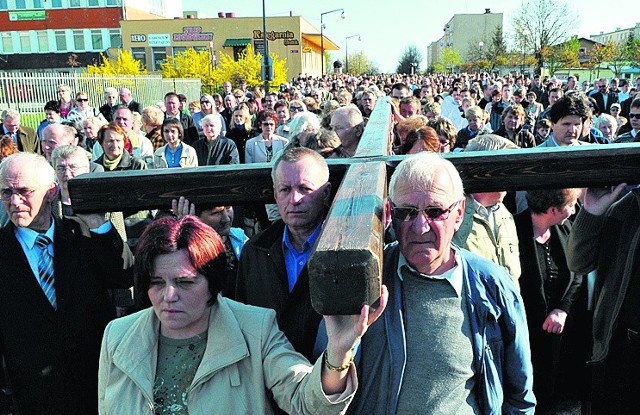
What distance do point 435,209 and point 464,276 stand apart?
0.93 feet

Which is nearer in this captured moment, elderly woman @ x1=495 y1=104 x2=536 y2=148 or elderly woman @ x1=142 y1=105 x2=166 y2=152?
elderly woman @ x1=495 y1=104 x2=536 y2=148

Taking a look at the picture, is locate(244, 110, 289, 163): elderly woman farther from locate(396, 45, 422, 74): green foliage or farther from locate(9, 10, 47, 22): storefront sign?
locate(396, 45, 422, 74): green foliage

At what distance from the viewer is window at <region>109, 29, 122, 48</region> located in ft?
177

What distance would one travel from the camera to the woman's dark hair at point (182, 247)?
2.11 metres

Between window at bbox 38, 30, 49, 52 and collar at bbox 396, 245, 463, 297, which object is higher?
window at bbox 38, 30, 49, 52

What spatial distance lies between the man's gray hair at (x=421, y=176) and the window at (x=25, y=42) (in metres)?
61.3

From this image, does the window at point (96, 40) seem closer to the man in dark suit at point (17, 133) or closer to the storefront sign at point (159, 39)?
the storefront sign at point (159, 39)

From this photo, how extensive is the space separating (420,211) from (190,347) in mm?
957

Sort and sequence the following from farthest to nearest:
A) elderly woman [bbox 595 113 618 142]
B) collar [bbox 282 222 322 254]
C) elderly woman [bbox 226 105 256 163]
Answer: elderly woman [bbox 226 105 256 163] < elderly woman [bbox 595 113 618 142] < collar [bbox 282 222 322 254]

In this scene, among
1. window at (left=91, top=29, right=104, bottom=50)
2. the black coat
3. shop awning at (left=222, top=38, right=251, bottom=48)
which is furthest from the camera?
window at (left=91, top=29, right=104, bottom=50)

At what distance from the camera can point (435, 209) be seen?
6.32ft

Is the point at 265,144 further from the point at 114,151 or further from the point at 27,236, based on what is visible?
the point at 27,236

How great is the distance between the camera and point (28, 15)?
5428cm

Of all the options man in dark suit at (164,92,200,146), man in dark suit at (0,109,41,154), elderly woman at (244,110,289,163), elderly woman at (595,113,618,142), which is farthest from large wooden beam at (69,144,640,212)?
man in dark suit at (164,92,200,146)
